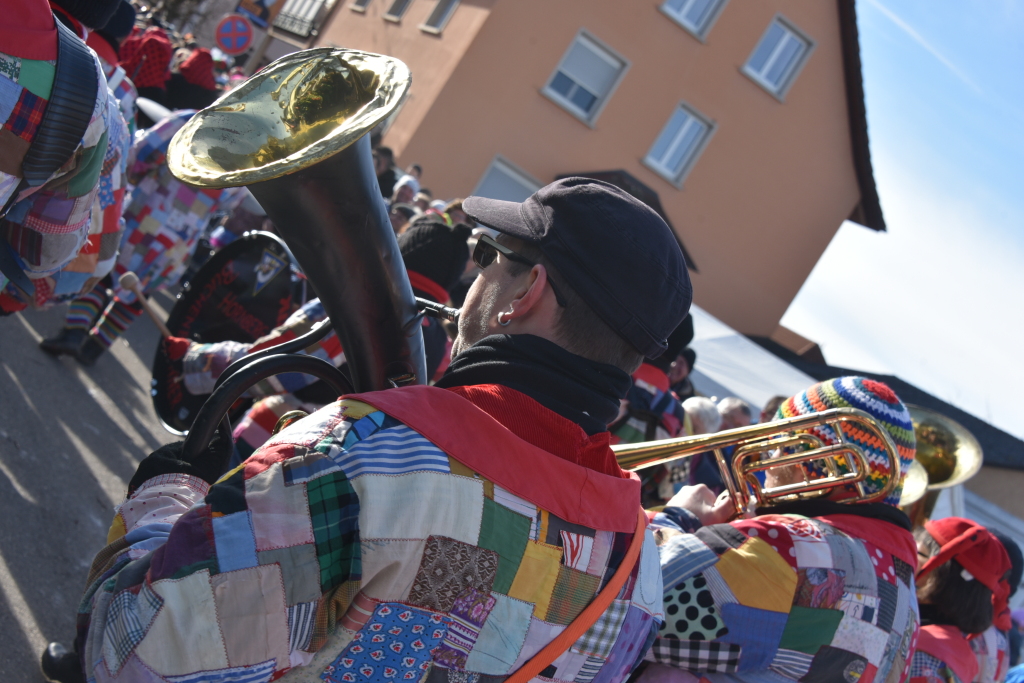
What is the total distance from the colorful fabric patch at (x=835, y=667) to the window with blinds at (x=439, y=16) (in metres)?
15.2

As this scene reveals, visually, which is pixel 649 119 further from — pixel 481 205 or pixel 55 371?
pixel 481 205

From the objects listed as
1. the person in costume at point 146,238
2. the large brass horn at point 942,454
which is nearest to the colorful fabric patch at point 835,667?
the large brass horn at point 942,454

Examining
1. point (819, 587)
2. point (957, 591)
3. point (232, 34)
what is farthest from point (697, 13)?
point (819, 587)

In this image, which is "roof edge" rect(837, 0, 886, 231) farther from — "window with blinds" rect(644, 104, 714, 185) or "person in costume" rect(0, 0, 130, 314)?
"person in costume" rect(0, 0, 130, 314)

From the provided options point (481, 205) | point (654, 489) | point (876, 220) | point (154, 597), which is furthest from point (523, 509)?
point (876, 220)

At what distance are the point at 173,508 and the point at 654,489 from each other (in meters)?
3.40

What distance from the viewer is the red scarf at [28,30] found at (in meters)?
1.61

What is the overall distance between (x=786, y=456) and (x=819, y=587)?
0.61 m

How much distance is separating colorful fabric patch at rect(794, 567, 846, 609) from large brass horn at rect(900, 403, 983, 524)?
7.41 feet

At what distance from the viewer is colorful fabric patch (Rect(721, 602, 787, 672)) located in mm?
1965

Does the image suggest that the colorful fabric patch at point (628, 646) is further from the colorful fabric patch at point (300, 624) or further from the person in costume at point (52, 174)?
the person in costume at point (52, 174)

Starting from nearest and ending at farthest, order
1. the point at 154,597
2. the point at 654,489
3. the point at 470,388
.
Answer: the point at 154,597 < the point at 470,388 < the point at 654,489

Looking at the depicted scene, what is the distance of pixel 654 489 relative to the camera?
14.3 feet

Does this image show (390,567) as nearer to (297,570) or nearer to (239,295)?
(297,570)
